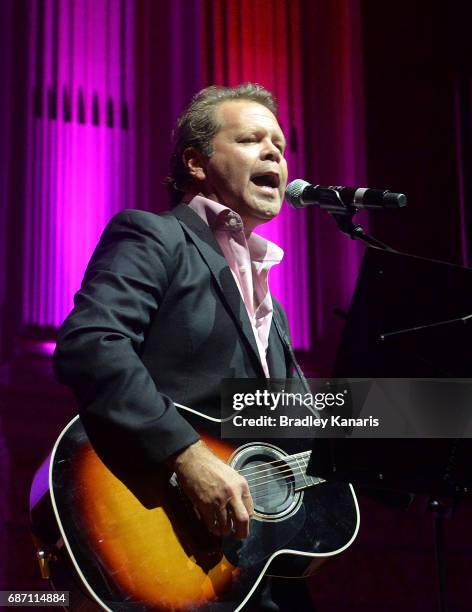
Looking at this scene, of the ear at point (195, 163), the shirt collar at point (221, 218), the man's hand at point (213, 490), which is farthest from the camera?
the ear at point (195, 163)

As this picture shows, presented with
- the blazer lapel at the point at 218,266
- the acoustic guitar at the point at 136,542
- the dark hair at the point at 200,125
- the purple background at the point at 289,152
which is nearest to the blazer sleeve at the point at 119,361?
the acoustic guitar at the point at 136,542

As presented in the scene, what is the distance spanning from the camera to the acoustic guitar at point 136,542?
1.77 meters

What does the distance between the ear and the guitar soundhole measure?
96 centimetres

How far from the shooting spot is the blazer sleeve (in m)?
1.76

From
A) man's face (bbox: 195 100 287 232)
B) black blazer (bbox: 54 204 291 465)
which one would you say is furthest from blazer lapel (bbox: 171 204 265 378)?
man's face (bbox: 195 100 287 232)

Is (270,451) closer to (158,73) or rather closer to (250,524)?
(250,524)

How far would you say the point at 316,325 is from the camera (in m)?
4.75

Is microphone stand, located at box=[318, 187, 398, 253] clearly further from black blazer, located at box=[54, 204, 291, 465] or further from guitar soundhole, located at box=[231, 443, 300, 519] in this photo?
guitar soundhole, located at box=[231, 443, 300, 519]

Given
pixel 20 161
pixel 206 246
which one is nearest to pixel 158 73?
pixel 20 161

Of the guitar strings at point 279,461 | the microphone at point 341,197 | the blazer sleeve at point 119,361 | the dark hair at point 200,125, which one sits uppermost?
the dark hair at point 200,125

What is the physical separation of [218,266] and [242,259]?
16 centimetres

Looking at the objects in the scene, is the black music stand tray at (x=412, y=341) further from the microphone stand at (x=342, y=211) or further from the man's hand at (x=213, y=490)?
the microphone stand at (x=342, y=211)

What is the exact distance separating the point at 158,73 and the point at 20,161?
0.99m

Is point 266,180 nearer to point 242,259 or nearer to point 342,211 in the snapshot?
point 242,259
